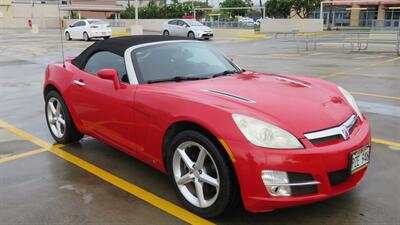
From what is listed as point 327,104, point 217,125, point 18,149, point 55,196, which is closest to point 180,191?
point 217,125

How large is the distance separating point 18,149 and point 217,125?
3.32 m

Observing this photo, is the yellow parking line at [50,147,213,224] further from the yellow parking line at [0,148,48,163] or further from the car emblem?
the car emblem

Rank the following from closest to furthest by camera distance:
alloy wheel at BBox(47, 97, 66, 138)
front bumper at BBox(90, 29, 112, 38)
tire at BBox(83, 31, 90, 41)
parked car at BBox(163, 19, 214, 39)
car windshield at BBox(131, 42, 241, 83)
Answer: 1. car windshield at BBox(131, 42, 241, 83)
2. alloy wheel at BBox(47, 97, 66, 138)
3. parked car at BBox(163, 19, 214, 39)
4. front bumper at BBox(90, 29, 112, 38)
5. tire at BBox(83, 31, 90, 41)

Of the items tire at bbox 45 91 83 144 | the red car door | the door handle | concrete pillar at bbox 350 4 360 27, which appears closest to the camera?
the red car door

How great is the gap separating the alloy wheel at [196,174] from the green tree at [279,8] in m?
51.7

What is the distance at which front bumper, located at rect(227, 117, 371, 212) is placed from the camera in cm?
299

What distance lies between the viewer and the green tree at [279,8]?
53406 millimetres

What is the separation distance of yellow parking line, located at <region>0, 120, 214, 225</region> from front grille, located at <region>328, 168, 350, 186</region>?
3.28 feet

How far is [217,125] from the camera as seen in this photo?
3.21 metres

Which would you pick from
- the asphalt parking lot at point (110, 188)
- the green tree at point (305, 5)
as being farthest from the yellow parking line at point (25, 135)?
the green tree at point (305, 5)

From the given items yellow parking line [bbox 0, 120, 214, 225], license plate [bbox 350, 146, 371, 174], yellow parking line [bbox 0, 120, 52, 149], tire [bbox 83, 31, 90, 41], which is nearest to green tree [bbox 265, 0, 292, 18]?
tire [bbox 83, 31, 90, 41]

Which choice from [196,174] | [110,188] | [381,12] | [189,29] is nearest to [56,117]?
[110,188]

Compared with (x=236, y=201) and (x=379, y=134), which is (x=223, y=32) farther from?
(x=236, y=201)

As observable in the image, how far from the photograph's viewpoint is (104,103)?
174 inches
